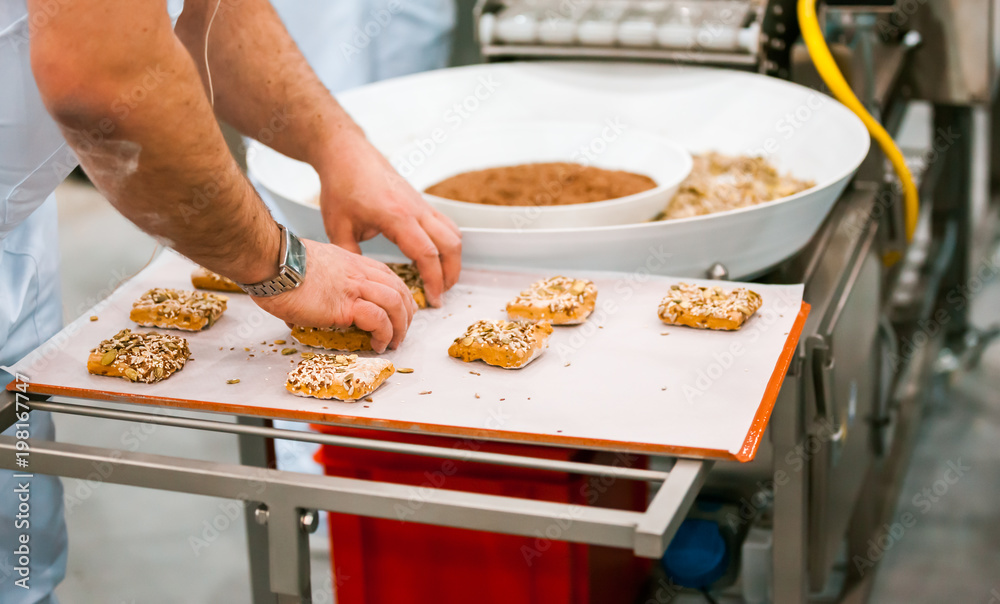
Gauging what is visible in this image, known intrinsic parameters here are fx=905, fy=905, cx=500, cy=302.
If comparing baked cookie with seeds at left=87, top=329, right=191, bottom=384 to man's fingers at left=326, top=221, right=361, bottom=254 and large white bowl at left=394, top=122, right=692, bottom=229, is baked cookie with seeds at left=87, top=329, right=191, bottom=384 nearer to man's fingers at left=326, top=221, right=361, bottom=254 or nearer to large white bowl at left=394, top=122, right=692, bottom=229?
man's fingers at left=326, top=221, right=361, bottom=254

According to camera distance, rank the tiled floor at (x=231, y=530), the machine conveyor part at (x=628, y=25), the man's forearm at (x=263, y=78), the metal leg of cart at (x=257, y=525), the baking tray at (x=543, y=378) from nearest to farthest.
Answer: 1. the baking tray at (x=543, y=378)
2. the man's forearm at (x=263, y=78)
3. the metal leg of cart at (x=257, y=525)
4. the machine conveyor part at (x=628, y=25)
5. the tiled floor at (x=231, y=530)

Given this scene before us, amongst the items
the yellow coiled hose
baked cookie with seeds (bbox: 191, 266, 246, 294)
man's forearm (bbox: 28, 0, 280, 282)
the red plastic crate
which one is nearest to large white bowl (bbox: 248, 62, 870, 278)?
the yellow coiled hose

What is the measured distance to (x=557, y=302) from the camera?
1.05 metres

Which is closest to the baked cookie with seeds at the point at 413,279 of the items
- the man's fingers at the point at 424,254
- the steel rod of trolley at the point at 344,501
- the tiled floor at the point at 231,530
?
the man's fingers at the point at 424,254

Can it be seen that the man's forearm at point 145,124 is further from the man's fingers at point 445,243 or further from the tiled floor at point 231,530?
the tiled floor at point 231,530

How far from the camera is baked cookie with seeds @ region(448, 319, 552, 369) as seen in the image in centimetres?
94

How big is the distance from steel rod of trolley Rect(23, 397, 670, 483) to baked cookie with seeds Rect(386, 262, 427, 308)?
30cm

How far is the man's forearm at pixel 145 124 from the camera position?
0.71 meters

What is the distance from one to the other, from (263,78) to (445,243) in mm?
329

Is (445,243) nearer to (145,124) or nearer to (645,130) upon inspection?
(145,124)

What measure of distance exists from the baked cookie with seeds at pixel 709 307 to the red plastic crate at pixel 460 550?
205 millimetres

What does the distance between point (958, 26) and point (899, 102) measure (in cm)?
16

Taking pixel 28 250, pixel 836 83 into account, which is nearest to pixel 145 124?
pixel 28 250

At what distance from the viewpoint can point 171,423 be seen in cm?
84
